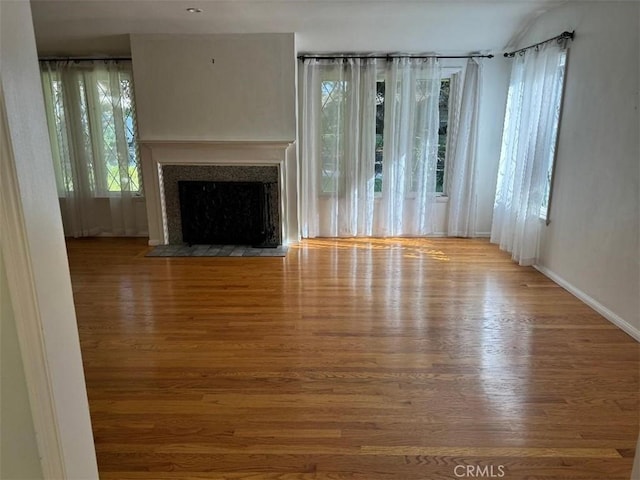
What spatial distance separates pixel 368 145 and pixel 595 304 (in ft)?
9.27

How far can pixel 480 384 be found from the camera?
222 centimetres

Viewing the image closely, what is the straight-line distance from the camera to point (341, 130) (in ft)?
16.4

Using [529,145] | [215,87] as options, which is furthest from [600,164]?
[215,87]

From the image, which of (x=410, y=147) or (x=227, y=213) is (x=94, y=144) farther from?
(x=410, y=147)

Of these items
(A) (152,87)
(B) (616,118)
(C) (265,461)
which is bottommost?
(C) (265,461)

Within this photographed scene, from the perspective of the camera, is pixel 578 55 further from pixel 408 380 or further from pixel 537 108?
pixel 408 380

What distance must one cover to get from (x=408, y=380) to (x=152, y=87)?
3955 millimetres

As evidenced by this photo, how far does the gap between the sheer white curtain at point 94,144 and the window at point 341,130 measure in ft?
7.36

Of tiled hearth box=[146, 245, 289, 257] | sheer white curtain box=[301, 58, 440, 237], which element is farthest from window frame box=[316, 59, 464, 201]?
tiled hearth box=[146, 245, 289, 257]

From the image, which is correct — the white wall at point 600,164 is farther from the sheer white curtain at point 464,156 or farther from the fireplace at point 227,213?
the fireplace at point 227,213

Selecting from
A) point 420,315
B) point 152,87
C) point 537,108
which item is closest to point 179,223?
point 152,87

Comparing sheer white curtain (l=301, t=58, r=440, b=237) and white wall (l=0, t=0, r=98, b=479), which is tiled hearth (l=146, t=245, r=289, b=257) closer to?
sheer white curtain (l=301, t=58, r=440, b=237)

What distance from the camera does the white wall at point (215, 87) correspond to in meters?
4.44

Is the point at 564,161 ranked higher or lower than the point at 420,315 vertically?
higher
